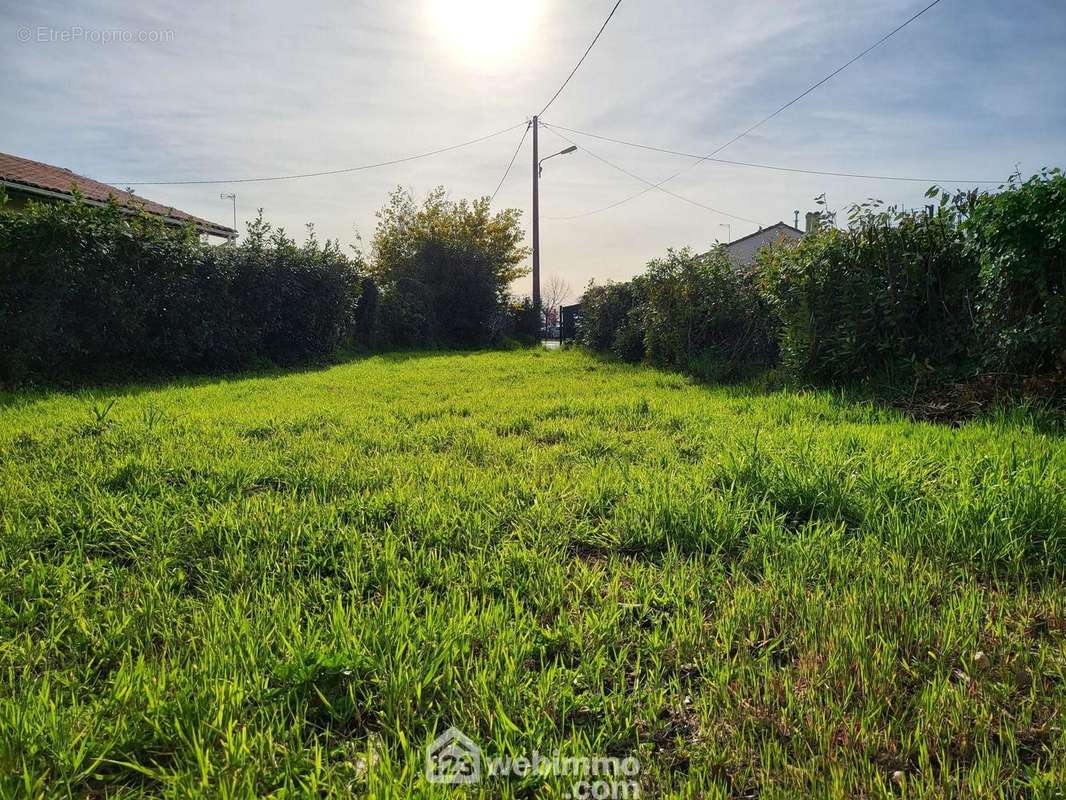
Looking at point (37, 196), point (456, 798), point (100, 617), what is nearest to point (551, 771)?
point (456, 798)

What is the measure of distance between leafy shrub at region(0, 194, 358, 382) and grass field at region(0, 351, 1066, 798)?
4875 mm

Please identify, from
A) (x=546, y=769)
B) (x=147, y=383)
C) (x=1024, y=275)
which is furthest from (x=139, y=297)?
(x=1024, y=275)

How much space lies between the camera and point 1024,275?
4.31m

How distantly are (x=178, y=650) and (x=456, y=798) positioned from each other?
42.2 inches

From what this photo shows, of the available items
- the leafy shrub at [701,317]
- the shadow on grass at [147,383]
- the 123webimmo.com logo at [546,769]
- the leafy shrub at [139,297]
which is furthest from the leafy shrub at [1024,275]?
the leafy shrub at [139,297]

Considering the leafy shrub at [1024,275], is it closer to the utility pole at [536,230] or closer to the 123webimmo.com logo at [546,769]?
the 123webimmo.com logo at [546,769]

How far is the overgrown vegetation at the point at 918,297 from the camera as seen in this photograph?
4234 mm

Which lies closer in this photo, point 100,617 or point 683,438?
point 100,617

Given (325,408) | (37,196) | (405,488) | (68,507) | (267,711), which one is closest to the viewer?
(267,711)

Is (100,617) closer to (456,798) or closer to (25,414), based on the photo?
(456,798)

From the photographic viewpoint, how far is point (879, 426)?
13.9ft

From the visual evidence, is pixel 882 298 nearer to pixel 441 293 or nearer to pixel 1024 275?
pixel 1024 275

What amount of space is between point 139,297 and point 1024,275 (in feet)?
35.3

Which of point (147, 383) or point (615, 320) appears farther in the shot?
point (615, 320)
